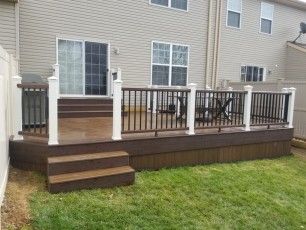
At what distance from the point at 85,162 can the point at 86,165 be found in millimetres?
50

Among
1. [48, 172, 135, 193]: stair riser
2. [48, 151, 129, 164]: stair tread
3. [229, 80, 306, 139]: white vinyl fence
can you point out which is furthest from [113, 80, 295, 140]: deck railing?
[229, 80, 306, 139]: white vinyl fence

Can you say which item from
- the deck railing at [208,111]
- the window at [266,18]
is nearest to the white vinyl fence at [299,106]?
the deck railing at [208,111]

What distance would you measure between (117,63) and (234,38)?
541 centimetres

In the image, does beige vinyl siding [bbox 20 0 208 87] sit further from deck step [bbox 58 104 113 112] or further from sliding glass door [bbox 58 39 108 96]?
deck step [bbox 58 104 113 112]

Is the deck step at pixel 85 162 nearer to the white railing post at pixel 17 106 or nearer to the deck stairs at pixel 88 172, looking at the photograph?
the deck stairs at pixel 88 172

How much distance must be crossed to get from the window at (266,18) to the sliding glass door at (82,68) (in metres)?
7.49

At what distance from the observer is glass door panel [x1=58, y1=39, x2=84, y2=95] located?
8711mm

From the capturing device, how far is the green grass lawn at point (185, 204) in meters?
3.75

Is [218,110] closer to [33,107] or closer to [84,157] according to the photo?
[84,157]

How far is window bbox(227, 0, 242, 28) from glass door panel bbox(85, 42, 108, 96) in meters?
5.56

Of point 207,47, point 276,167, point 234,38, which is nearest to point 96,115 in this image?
point 276,167

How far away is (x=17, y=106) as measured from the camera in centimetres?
496

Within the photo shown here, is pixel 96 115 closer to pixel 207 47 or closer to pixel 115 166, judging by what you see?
pixel 115 166

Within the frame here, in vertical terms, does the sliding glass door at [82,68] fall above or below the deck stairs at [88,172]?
above
